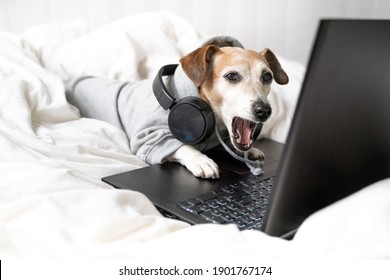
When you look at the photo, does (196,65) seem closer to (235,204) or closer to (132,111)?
(132,111)

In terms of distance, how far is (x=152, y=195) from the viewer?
1040mm

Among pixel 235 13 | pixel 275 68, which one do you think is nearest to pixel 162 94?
pixel 275 68

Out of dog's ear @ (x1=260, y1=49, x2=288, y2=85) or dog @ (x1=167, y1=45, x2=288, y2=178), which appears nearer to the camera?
dog @ (x1=167, y1=45, x2=288, y2=178)

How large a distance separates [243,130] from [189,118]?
0.18 meters

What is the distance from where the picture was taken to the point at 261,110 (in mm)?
1213

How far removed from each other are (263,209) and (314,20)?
2.14 meters

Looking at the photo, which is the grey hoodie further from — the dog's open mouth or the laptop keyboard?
the laptop keyboard

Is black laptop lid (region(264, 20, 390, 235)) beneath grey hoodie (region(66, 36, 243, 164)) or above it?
above

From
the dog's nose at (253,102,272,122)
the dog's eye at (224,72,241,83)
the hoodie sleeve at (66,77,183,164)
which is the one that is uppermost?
the dog's eye at (224,72,241,83)

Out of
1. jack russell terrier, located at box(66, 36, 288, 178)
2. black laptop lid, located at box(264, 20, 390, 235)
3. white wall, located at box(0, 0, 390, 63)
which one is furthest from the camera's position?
white wall, located at box(0, 0, 390, 63)

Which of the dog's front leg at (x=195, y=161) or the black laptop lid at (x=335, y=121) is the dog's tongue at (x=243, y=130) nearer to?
the dog's front leg at (x=195, y=161)

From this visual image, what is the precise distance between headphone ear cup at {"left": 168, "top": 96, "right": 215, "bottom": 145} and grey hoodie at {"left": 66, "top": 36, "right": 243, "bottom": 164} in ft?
0.15

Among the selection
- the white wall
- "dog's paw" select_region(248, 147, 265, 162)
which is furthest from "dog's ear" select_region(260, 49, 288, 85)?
the white wall

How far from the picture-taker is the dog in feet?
4.20
